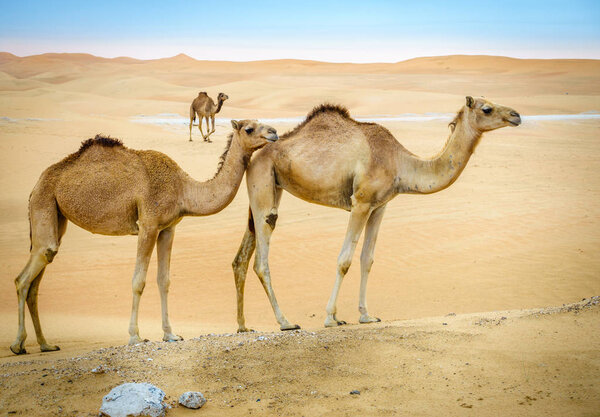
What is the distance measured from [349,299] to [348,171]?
→ 3.69 metres

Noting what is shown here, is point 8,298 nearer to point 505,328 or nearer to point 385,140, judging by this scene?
point 385,140

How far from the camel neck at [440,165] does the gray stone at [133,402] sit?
4.39 meters

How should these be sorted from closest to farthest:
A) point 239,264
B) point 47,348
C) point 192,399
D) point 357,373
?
point 192,399 → point 357,373 → point 47,348 → point 239,264

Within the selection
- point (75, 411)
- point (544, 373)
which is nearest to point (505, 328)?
point (544, 373)

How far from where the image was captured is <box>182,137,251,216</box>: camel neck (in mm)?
7566

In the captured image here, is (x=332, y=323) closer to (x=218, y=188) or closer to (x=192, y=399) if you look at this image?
(x=218, y=188)

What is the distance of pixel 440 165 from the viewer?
26.3 ft

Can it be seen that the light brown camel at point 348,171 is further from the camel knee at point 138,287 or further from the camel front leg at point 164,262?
the camel knee at point 138,287

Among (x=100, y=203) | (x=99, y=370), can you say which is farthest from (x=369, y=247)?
(x=99, y=370)

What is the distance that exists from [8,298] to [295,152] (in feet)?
20.7

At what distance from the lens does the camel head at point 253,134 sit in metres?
7.41

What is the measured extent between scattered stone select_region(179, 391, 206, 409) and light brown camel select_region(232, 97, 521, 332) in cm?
299

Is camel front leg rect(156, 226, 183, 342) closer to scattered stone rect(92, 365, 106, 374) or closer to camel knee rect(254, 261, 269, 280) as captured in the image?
camel knee rect(254, 261, 269, 280)

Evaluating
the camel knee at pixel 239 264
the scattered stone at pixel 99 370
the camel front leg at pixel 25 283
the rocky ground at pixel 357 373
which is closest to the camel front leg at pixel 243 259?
the camel knee at pixel 239 264
